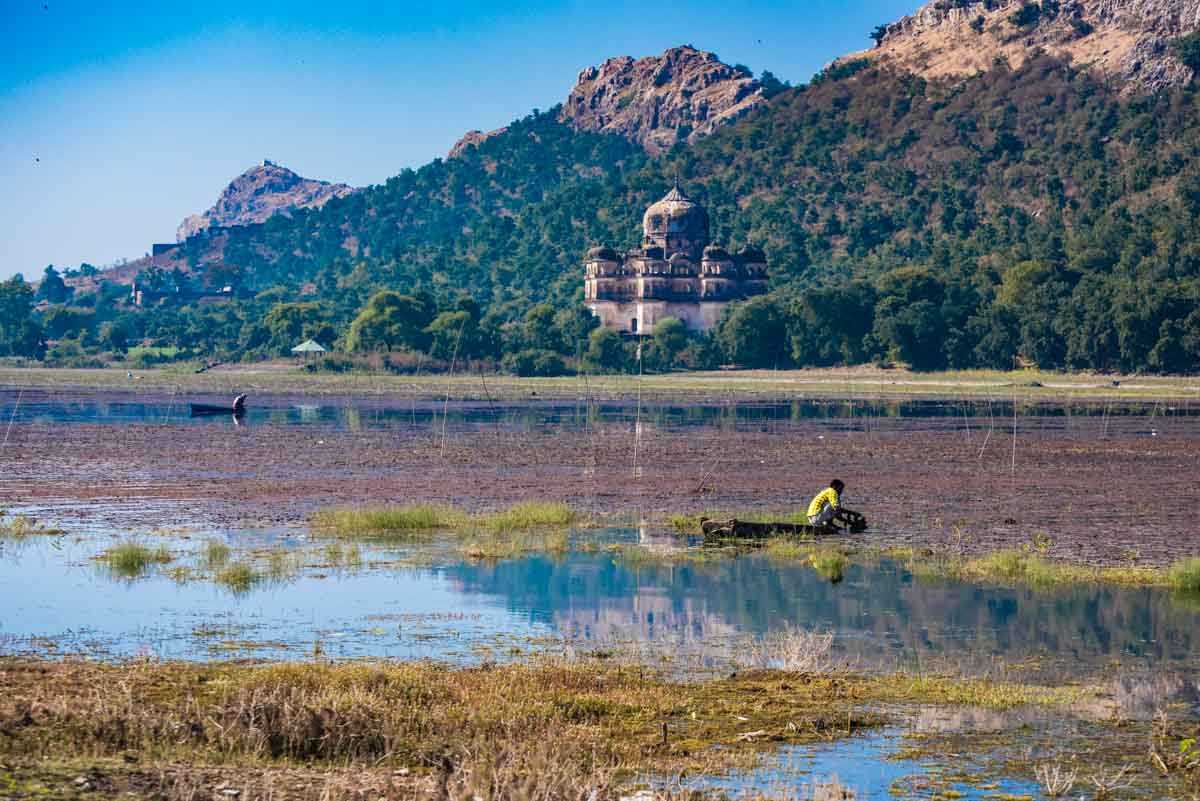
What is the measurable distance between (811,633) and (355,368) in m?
100

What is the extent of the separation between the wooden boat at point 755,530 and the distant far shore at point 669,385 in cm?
4891

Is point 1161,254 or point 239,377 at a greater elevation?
point 1161,254

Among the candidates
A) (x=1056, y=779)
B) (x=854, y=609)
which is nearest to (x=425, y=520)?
(x=854, y=609)

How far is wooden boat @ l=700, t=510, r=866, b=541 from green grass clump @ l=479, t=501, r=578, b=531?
319cm

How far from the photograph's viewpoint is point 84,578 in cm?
2422

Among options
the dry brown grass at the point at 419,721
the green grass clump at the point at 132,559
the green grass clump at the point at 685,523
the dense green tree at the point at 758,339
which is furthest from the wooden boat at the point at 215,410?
the dense green tree at the point at 758,339

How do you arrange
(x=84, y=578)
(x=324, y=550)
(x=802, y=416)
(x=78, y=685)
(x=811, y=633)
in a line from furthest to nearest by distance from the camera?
(x=802, y=416) < (x=324, y=550) < (x=84, y=578) < (x=811, y=633) < (x=78, y=685)

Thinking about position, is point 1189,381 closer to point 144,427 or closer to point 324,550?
point 144,427

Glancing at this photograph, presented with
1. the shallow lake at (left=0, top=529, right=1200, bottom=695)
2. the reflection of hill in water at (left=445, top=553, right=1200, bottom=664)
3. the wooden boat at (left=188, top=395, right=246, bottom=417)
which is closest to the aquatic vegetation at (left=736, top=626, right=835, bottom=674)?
the shallow lake at (left=0, top=529, right=1200, bottom=695)

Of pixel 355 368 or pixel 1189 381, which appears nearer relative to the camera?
pixel 1189 381

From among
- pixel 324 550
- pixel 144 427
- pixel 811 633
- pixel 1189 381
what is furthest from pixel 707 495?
pixel 1189 381

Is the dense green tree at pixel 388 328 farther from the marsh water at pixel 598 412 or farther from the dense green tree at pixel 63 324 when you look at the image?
the dense green tree at pixel 63 324

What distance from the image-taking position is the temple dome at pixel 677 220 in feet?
543

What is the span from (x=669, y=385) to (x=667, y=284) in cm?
5555
